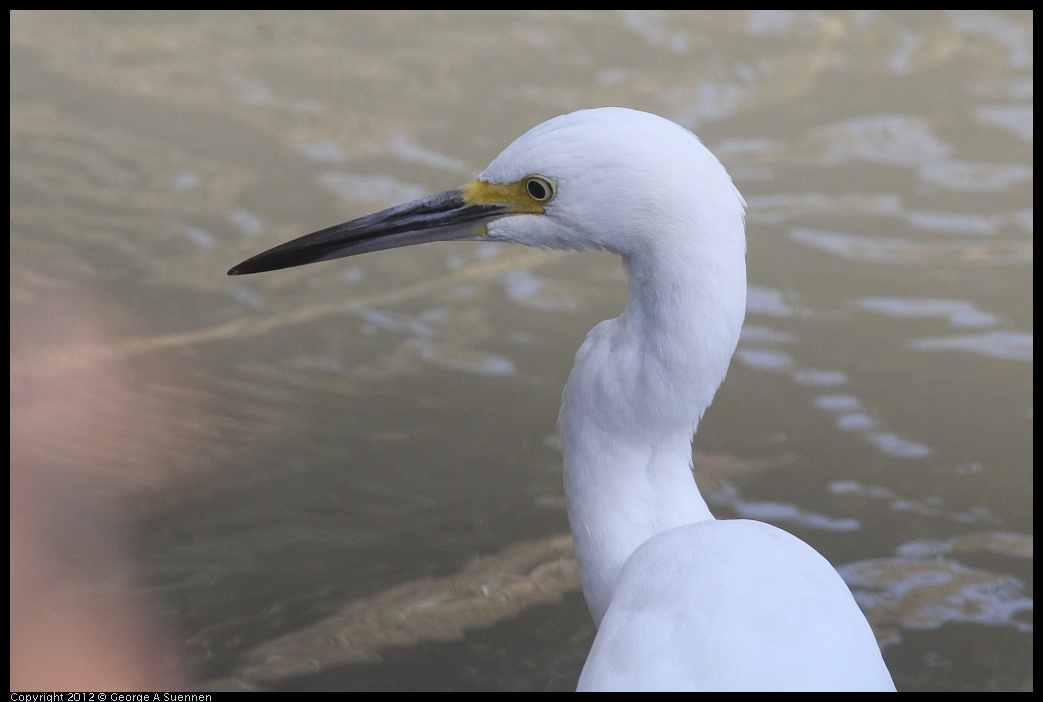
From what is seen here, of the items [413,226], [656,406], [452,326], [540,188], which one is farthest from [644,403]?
[452,326]

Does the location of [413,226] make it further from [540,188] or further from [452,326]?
[452,326]

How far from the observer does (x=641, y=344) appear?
2.03m

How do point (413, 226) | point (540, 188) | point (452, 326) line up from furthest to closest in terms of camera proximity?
point (452, 326), point (413, 226), point (540, 188)

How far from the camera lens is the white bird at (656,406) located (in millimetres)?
1786

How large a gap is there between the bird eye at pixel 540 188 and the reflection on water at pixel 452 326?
4.57 feet

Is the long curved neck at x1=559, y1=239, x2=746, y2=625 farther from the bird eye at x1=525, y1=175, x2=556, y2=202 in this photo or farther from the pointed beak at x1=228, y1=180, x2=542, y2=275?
the pointed beak at x1=228, y1=180, x2=542, y2=275

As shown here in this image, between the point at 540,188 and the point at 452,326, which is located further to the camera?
the point at 452,326

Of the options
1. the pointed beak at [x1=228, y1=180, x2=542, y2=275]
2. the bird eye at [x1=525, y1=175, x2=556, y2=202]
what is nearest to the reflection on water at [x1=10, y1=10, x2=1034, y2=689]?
the pointed beak at [x1=228, y1=180, x2=542, y2=275]

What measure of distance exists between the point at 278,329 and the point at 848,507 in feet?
7.01

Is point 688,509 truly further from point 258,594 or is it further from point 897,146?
point 897,146

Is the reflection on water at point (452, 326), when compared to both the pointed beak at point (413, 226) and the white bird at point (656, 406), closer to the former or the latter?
the white bird at point (656, 406)

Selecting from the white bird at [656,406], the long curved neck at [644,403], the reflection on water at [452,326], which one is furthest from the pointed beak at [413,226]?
the reflection on water at [452,326]

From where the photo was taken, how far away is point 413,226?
2176 millimetres

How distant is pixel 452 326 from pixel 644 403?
224 cm
